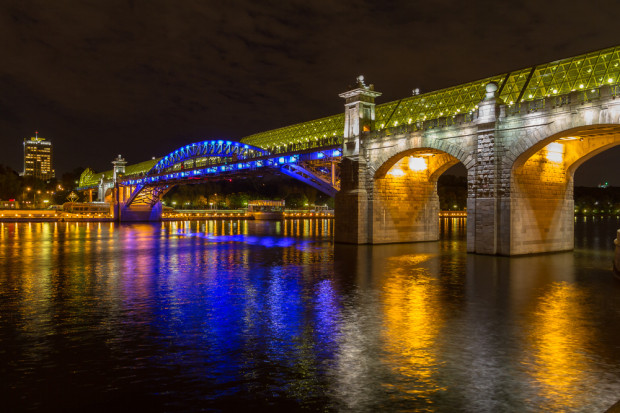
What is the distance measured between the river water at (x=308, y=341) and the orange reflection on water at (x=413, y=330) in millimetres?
40

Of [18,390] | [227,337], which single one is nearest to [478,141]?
[227,337]

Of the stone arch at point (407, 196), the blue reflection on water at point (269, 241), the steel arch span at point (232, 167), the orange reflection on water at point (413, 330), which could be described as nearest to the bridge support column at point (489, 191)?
the stone arch at point (407, 196)

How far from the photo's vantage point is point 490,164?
23.4 meters

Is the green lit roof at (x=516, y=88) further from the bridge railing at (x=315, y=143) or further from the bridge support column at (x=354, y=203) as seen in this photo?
the bridge support column at (x=354, y=203)

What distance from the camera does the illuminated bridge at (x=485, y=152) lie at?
21438 millimetres

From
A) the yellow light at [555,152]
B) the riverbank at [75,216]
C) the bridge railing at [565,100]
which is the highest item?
the bridge railing at [565,100]

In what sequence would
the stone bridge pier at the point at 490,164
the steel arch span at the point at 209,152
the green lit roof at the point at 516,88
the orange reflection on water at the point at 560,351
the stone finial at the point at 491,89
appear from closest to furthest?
the orange reflection on water at the point at 560,351
the stone bridge pier at the point at 490,164
the green lit roof at the point at 516,88
the stone finial at the point at 491,89
the steel arch span at the point at 209,152

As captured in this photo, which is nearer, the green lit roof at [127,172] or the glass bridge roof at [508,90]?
the glass bridge roof at [508,90]

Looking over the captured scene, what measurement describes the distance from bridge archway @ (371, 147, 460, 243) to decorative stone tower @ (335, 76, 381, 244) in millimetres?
724

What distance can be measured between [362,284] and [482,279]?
14.3ft

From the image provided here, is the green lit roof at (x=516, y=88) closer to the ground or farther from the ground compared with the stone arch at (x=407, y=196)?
farther from the ground

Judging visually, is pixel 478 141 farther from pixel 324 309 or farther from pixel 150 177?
pixel 150 177

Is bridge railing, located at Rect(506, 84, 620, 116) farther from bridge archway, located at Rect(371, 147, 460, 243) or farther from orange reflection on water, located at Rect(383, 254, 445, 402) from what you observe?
orange reflection on water, located at Rect(383, 254, 445, 402)

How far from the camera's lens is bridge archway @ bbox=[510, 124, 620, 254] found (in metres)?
23.1
